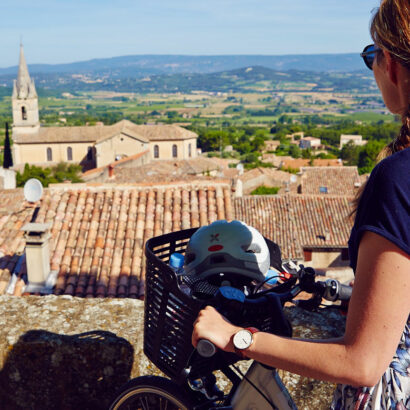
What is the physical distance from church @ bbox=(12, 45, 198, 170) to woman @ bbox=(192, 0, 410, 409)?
55965mm

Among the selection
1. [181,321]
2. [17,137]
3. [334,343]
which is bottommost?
[17,137]

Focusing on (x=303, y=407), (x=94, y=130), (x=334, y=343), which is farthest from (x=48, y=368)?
(x=94, y=130)

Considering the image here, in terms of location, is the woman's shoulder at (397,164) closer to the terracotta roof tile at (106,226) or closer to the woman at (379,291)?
the woman at (379,291)

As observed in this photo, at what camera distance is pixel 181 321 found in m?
1.85

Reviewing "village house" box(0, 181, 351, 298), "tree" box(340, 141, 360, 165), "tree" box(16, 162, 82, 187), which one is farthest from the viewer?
"tree" box(340, 141, 360, 165)

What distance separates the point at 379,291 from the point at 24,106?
316 feet

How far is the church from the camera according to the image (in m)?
68.1

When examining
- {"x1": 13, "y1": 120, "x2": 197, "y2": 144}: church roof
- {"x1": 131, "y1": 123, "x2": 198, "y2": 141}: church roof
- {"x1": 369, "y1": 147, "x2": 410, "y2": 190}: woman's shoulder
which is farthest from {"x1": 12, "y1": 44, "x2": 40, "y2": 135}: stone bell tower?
{"x1": 369, "y1": 147, "x2": 410, "y2": 190}: woman's shoulder

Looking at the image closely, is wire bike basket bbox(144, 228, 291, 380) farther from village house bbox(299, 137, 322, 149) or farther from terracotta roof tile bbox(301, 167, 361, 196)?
village house bbox(299, 137, 322, 149)

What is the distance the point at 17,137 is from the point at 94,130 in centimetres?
1205

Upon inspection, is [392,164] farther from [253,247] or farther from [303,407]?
[303,407]

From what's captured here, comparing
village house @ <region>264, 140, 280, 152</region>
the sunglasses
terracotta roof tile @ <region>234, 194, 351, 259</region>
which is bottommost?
village house @ <region>264, 140, 280, 152</region>

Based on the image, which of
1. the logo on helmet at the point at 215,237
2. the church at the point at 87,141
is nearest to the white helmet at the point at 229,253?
the logo on helmet at the point at 215,237

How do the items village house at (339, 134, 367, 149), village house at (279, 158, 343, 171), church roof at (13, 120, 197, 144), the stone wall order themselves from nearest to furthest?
the stone wall, church roof at (13, 120, 197, 144), village house at (279, 158, 343, 171), village house at (339, 134, 367, 149)
